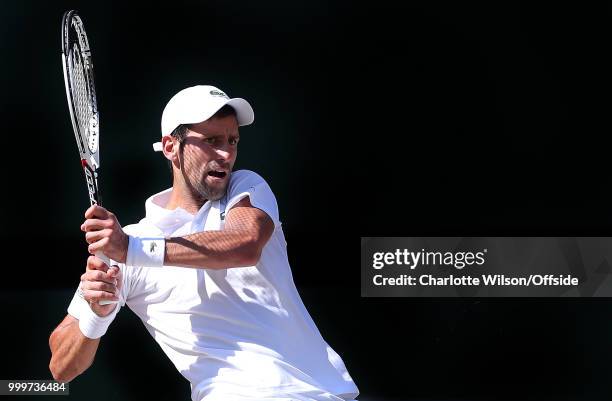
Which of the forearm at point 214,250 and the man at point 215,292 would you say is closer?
the forearm at point 214,250

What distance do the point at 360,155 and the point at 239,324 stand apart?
2237mm

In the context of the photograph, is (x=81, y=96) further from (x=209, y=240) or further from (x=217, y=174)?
(x=209, y=240)

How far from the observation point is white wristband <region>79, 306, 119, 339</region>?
2.92m

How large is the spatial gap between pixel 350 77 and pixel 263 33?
0.40 metres

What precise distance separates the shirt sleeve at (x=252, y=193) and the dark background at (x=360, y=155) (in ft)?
6.57

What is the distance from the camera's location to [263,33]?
16.4 ft

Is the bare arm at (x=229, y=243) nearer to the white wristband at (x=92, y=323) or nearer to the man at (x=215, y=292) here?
the man at (x=215, y=292)

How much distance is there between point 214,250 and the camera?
2807mm

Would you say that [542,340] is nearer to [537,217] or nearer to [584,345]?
[584,345]

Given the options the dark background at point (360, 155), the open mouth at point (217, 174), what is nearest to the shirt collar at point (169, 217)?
the open mouth at point (217, 174)

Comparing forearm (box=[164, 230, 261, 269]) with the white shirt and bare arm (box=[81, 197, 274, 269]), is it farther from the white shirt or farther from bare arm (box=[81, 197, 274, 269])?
the white shirt

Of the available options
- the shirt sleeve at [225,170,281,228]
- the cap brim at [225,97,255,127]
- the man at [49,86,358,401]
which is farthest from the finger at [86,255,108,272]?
the cap brim at [225,97,255,127]

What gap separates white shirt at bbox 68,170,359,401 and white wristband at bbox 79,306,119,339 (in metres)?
0.02

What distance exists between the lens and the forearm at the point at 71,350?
2988mm
